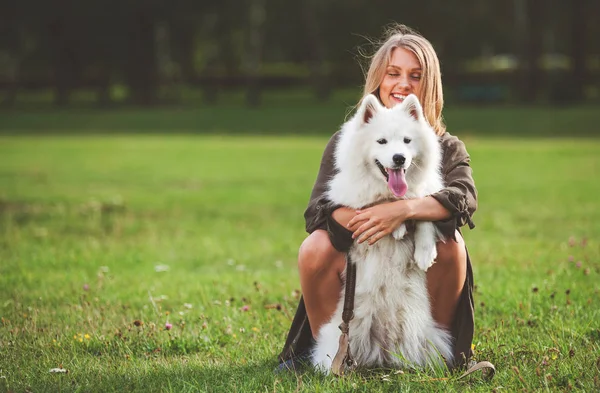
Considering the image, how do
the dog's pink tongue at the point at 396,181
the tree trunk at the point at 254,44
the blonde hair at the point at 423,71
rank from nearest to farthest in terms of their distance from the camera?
1. the dog's pink tongue at the point at 396,181
2. the blonde hair at the point at 423,71
3. the tree trunk at the point at 254,44

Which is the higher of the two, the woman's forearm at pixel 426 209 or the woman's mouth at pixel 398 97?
the woman's mouth at pixel 398 97

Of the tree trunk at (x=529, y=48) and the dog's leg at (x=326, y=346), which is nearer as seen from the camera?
the dog's leg at (x=326, y=346)

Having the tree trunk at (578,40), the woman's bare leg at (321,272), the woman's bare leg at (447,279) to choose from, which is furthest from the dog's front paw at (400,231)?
the tree trunk at (578,40)

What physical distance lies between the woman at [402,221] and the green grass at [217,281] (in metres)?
0.34

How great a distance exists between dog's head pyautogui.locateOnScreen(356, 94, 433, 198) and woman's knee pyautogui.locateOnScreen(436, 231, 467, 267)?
15.8 inches

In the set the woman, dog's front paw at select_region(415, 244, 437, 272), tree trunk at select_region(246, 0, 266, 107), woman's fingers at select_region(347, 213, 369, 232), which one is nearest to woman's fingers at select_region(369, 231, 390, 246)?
the woman

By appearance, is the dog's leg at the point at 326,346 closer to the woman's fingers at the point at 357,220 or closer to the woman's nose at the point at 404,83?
the woman's fingers at the point at 357,220

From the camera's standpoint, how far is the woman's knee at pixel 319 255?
14.4ft

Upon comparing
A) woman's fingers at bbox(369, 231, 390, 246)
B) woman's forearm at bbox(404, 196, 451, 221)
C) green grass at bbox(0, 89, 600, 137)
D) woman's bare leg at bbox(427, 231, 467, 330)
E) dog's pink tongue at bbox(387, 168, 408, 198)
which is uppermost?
dog's pink tongue at bbox(387, 168, 408, 198)

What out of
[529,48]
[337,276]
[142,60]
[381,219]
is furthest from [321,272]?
[142,60]

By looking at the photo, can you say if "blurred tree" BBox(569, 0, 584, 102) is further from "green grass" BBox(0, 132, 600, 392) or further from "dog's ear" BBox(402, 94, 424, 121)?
"dog's ear" BBox(402, 94, 424, 121)

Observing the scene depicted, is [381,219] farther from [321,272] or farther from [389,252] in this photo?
[321,272]

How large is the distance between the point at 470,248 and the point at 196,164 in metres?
12.1

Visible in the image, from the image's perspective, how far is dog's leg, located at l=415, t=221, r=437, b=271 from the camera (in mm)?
4172
